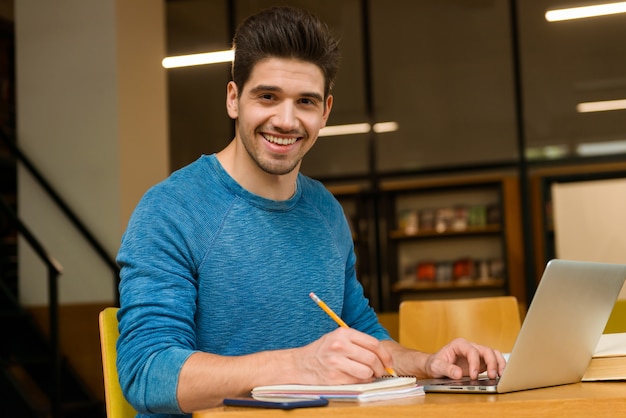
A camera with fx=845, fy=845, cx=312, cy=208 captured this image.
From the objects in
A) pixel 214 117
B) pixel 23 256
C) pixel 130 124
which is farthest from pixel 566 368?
pixel 214 117

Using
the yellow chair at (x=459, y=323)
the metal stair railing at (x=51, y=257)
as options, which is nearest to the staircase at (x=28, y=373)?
the metal stair railing at (x=51, y=257)

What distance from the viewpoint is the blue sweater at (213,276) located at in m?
1.46

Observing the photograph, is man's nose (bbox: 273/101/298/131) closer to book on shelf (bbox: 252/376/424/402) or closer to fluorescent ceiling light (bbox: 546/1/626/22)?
book on shelf (bbox: 252/376/424/402)

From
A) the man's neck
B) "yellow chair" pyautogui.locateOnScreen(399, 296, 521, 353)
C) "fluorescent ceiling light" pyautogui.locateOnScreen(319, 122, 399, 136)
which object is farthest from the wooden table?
"fluorescent ceiling light" pyautogui.locateOnScreen(319, 122, 399, 136)

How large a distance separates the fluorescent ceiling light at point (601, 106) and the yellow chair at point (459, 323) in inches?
198

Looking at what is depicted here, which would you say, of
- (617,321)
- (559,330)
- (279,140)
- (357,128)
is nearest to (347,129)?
(357,128)

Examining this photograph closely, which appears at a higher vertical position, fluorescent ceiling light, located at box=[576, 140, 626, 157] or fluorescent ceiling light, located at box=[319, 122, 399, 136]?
fluorescent ceiling light, located at box=[319, 122, 399, 136]

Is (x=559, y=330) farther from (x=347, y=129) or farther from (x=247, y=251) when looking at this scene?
(x=347, y=129)

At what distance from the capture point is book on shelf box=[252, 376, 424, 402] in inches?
46.8

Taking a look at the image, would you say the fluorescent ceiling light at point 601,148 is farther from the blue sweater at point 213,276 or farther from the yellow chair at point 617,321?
the blue sweater at point 213,276

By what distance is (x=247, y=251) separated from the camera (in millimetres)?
1731

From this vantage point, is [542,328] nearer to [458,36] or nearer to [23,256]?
[23,256]

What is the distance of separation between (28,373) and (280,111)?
4430 mm

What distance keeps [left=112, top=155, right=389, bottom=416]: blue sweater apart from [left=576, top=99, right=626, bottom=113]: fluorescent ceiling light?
5.98 meters
